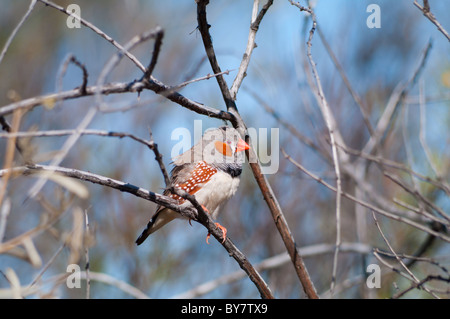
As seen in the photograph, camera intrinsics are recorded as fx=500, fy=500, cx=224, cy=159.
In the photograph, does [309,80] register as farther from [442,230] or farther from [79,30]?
[79,30]

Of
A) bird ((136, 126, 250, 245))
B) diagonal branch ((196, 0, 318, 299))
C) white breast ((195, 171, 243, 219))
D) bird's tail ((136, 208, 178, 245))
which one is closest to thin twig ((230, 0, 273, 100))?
diagonal branch ((196, 0, 318, 299))

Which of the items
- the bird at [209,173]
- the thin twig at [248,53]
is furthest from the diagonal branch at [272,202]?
the bird at [209,173]

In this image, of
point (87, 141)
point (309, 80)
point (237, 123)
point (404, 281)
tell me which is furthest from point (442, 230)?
point (87, 141)

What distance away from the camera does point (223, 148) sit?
423cm

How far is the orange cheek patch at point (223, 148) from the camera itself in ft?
13.7

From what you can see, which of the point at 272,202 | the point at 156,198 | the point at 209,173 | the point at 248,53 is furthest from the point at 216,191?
the point at 156,198

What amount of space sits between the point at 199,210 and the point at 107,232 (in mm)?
4180

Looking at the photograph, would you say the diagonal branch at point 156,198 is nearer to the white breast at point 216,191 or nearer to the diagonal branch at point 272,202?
the diagonal branch at point 272,202

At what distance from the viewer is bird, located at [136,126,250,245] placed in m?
3.93

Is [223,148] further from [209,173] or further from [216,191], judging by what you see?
[216,191]

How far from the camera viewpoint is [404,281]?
550 centimetres

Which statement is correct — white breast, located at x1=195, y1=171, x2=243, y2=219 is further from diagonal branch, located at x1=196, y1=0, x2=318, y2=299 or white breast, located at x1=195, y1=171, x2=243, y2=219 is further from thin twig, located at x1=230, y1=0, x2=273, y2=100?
thin twig, located at x1=230, y1=0, x2=273, y2=100

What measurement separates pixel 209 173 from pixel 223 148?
0.31 metres

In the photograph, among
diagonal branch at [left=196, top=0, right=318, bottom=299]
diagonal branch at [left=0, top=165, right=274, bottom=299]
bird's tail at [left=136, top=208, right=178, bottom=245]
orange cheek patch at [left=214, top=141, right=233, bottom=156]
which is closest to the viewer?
diagonal branch at [left=0, top=165, right=274, bottom=299]
